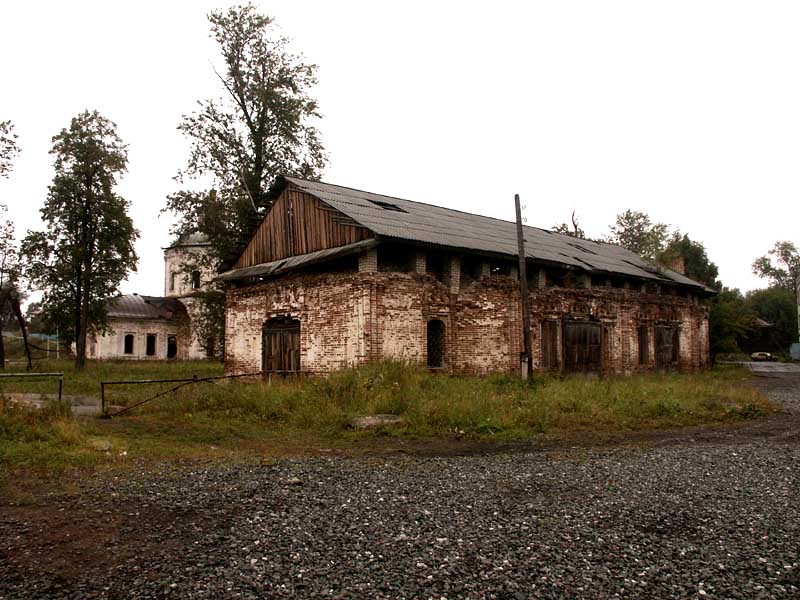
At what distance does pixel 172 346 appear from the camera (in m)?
45.9

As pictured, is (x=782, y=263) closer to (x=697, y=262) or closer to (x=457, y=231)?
(x=697, y=262)

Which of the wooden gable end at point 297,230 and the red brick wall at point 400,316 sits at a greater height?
the wooden gable end at point 297,230

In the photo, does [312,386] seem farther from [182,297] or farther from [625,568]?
[182,297]

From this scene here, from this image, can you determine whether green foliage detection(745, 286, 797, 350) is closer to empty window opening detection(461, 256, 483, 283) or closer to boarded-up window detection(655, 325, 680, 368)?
boarded-up window detection(655, 325, 680, 368)

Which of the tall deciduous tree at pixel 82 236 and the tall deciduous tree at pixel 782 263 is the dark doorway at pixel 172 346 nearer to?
the tall deciduous tree at pixel 82 236

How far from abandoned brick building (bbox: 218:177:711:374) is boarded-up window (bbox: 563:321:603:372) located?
52mm

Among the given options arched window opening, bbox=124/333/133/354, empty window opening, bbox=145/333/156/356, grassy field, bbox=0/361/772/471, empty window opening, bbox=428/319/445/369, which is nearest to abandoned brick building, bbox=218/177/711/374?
empty window opening, bbox=428/319/445/369

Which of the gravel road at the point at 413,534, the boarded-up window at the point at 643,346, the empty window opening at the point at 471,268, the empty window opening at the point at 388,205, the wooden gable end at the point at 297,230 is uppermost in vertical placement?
the empty window opening at the point at 388,205

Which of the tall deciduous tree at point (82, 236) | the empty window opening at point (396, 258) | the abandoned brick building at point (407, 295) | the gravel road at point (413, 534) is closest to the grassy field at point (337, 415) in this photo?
the abandoned brick building at point (407, 295)

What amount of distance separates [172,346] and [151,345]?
5.05 ft

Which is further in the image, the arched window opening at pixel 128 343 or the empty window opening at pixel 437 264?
the arched window opening at pixel 128 343

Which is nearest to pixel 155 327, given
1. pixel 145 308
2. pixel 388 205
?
pixel 145 308

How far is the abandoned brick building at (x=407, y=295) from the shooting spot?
15391 millimetres

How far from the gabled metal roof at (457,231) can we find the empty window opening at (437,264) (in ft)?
1.67
